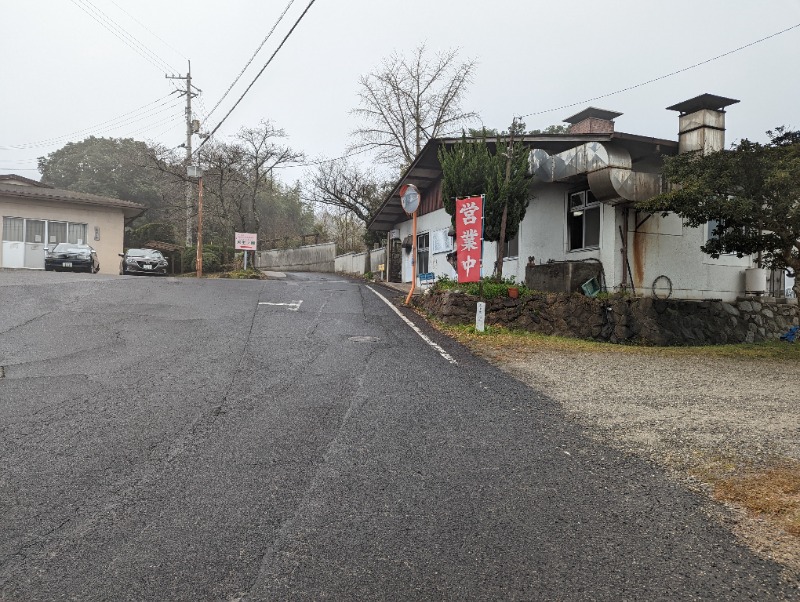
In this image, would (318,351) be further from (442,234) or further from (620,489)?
(442,234)

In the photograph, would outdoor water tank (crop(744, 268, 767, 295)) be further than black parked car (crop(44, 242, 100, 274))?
No

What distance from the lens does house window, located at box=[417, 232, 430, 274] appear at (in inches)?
884

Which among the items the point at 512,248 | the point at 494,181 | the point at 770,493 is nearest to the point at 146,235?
the point at 512,248

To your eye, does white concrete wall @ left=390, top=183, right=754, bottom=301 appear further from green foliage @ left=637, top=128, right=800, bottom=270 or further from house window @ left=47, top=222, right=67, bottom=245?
house window @ left=47, top=222, right=67, bottom=245

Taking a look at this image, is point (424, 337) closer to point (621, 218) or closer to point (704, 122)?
point (621, 218)

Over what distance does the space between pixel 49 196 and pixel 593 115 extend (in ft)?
74.4

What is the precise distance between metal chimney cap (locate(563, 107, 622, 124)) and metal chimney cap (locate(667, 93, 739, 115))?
11.3 feet

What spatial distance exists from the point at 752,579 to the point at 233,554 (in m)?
2.68

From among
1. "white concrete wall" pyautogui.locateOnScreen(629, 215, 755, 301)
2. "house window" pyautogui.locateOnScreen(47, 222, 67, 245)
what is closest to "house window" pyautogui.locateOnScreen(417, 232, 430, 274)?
"white concrete wall" pyautogui.locateOnScreen(629, 215, 755, 301)

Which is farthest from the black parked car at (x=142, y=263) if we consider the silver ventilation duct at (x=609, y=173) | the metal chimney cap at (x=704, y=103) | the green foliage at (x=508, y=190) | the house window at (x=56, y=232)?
the metal chimney cap at (x=704, y=103)

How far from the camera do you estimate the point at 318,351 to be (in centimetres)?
883

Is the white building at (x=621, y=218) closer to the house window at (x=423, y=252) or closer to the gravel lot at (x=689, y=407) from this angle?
the gravel lot at (x=689, y=407)

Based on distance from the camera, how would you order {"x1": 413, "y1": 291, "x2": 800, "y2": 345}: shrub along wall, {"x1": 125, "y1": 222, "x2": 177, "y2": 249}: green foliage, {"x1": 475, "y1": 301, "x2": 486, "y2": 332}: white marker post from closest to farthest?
1. {"x1": 475, "y1": 301, "x2": 486, "y2": 332}: white marker post
2. {"x1": 413, "y1": 291, "x2": 800, "y2": 345}: shrub along wall
3. {"x1": 125, "y1": 222, "x2": 177, "y2": 249}: green foliage

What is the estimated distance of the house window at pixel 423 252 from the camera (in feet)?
73.6
